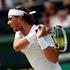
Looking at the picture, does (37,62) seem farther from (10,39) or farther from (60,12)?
(60,12)

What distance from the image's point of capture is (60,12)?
945 cm

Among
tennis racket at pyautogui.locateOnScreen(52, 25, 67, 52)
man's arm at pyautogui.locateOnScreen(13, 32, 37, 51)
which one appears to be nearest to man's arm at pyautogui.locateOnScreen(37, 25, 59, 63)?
man's arm at pyautogui.locateOnScreen(13, 32, 37, 51)

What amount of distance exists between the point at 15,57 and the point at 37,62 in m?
2.97

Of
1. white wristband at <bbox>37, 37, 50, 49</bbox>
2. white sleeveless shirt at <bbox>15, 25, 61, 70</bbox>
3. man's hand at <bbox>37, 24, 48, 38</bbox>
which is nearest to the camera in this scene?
man's hand at <bbox>37, 24, 48, 38</bbox>

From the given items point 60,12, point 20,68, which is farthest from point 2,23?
point 60,12

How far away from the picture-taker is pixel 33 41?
15.4 ft

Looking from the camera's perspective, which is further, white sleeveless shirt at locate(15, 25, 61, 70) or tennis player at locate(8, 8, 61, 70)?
white sleeveless shirt at locate(15, 25, 61, 70)

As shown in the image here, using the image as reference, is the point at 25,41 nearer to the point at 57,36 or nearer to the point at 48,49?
the point at 48,49

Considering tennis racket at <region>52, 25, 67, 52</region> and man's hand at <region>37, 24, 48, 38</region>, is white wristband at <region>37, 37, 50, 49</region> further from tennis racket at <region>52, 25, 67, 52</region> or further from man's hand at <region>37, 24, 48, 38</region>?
tennis racket at <region>52, 25, 67, 52</region>

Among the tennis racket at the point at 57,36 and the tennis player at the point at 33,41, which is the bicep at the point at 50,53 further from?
the tennis racket at the point at 57,36

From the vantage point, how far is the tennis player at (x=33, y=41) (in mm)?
4602

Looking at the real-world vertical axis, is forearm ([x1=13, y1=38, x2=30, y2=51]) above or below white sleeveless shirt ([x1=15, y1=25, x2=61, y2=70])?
above

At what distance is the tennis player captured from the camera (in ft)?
15.1

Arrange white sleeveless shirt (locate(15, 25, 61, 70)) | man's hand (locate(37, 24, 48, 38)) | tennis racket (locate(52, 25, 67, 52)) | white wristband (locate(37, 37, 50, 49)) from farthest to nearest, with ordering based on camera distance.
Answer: tennis racket (locate(52, 25, 67, 52)) → white sleeveless shirt (locate(15, 25, 61, 70)) → white wristband (locate(37, 37, 50, 49)) → man's hand (locate(37, 24, 48, 38))
